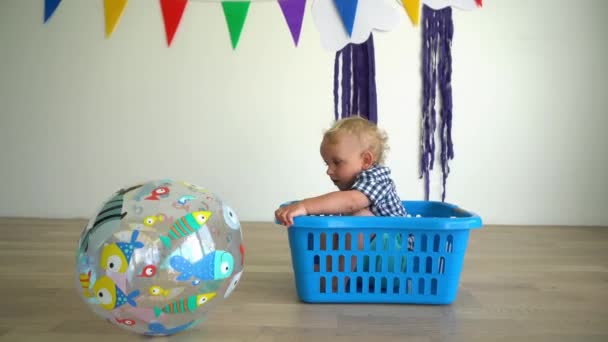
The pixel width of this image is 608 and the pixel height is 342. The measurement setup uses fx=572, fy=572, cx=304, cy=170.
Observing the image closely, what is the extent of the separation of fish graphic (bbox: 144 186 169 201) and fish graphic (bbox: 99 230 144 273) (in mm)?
100

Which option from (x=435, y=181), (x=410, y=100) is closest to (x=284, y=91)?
(x=410, y=100)

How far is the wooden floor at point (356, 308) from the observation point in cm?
128

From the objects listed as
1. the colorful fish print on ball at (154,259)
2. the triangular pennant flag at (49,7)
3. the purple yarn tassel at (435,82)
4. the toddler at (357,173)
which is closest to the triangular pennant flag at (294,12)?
the purple yarn tassel at (435,82)

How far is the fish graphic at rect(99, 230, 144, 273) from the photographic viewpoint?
107cm

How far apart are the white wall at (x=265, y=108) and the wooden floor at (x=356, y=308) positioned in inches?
39.7

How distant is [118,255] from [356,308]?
0.68m

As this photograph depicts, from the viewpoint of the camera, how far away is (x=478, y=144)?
3246 millimetres

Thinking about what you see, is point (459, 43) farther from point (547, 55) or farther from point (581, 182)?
point (581, 182)

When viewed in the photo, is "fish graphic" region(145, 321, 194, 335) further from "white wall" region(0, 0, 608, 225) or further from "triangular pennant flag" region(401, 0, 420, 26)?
"triangular pennant flag" region(401, 0, 420, 26)

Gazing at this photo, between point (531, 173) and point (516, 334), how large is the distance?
2.15 m

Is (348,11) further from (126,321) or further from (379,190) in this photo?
(126,321)

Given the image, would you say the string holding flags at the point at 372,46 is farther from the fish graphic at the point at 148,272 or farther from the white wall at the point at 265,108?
the fish graphic at the point at 148,272

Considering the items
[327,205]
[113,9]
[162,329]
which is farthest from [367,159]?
[113,9]

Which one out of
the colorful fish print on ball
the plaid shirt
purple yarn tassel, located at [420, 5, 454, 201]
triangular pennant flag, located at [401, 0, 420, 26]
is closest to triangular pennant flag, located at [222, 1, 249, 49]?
triangular pennant flag, located at [401, 0, 420, 26]
